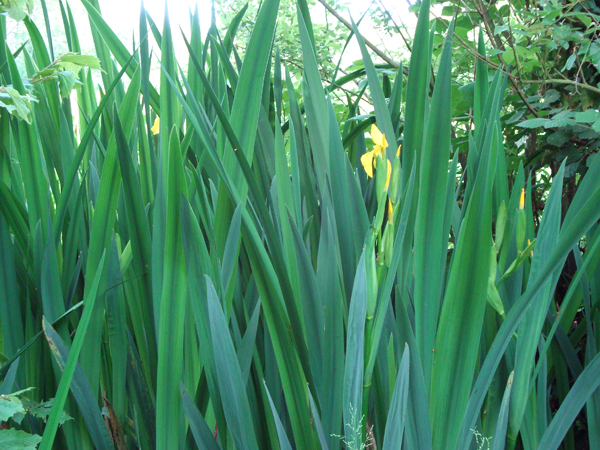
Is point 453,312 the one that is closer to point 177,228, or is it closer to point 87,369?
point 177,228

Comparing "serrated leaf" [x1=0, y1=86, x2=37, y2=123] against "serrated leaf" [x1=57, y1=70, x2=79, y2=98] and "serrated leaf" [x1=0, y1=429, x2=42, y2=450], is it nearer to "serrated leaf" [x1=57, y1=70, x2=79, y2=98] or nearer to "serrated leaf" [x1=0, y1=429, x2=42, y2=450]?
"serrated leaf" [x1=57, y1=70, x2=79, y2=98]

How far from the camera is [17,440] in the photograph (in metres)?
0.43

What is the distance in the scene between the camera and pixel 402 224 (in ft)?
1.50

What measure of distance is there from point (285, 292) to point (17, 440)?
27 cm

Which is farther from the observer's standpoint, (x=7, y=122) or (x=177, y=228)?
(x=7, y=122)

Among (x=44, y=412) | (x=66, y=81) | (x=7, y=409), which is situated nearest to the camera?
(x=7, y=409)

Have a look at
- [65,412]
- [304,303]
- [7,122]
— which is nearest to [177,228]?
[304,303]

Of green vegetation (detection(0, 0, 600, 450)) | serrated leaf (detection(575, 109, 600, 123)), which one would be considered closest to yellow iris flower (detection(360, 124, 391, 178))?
green vegetation (detection(0, 0, 600, 450))

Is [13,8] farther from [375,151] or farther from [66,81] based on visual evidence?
[375,151]

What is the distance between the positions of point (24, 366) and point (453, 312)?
0.47 meters

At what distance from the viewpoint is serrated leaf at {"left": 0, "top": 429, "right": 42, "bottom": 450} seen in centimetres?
43

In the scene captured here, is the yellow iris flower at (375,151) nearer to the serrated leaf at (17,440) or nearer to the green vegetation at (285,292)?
the green vegetation at (285,292)

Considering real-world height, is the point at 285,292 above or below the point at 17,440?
above

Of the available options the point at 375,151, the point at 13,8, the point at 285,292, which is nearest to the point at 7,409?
the point at 285,292
